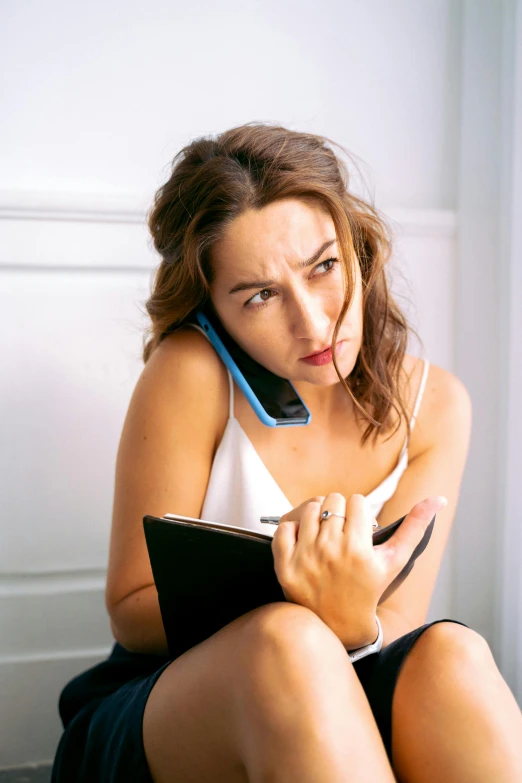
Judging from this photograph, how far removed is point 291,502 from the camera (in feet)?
3.76

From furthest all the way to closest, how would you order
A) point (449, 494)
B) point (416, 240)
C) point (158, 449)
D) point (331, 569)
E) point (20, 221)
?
1. point (416, 240)
2. point (20, 221)
3. point (449, 494)
4. point (158, 449)
5. point (331, 569)

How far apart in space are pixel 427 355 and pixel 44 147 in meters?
0.87

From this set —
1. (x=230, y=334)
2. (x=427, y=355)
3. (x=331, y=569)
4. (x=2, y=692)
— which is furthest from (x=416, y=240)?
(x=2, y=692)

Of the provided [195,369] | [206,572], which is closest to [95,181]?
[195,369]

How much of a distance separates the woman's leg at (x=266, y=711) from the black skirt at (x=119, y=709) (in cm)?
2

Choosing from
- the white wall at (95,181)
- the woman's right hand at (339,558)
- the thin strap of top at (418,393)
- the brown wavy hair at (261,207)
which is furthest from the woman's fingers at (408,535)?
the white wall at (95,181)

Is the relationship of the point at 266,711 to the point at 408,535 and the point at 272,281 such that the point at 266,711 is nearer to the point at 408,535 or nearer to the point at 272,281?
the point at 408,535

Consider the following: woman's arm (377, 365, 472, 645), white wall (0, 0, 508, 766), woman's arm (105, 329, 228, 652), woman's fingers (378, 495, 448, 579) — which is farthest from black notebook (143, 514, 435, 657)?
white wall (0, 0, 508, 766)

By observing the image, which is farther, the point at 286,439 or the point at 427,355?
the point at 427,355

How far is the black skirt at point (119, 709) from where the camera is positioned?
0.81 m

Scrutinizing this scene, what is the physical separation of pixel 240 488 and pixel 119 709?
1.10ft

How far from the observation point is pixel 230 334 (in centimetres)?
110

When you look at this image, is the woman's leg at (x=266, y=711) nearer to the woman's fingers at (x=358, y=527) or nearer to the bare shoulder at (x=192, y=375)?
the woman's fingers at (x=358, y=527)

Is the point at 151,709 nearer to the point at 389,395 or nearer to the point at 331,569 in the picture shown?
the point at 331,569
